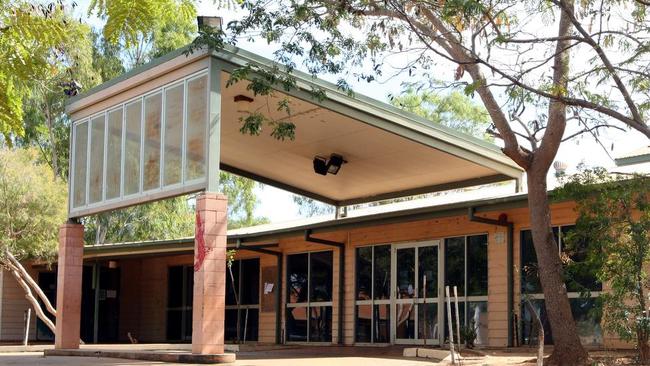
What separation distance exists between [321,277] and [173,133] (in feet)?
27.5

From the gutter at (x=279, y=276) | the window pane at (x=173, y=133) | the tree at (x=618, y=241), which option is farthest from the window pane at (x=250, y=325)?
the tree at (x=618, y=241)

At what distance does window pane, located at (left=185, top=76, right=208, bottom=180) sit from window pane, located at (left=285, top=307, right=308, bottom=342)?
911cm

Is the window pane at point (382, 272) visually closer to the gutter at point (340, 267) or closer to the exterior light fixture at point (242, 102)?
the gutter at point (340, 267)

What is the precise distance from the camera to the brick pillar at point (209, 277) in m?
14.1

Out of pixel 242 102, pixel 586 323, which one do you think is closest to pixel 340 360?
pixel 586 323

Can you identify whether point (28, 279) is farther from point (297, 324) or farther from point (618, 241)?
point (618, 241)

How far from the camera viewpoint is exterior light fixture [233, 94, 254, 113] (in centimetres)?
1652

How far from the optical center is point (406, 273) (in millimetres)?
20609

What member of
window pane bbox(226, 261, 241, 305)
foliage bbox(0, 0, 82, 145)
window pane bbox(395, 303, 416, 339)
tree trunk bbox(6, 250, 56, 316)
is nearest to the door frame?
window pane bbox(395, 303, 416, 339)

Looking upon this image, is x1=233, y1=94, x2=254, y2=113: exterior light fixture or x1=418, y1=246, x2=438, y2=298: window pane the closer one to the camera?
x1=233, y1=94, x2=254, y2=113: exterior light fixture

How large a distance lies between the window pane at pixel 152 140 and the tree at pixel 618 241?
7145 millimetres

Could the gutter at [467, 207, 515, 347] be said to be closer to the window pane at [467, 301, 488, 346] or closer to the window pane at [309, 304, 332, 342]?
the window pane at [467, 301, 488, 346]

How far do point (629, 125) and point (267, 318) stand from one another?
48.3 feet

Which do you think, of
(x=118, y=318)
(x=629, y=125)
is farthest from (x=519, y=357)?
(x=118, y=318)
